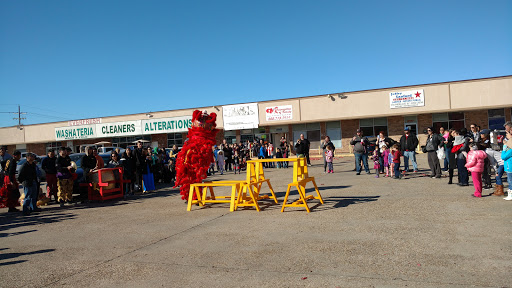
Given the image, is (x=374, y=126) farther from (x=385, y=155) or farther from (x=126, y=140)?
(x=126, y=140)

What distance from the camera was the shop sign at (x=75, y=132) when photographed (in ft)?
137

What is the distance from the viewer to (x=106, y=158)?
1473cm

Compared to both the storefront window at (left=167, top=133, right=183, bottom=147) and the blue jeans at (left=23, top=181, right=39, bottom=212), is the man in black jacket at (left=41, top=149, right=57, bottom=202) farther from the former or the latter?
the storefront window at (left=167, top=133, right=183, bottom=147)

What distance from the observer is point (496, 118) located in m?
29.0

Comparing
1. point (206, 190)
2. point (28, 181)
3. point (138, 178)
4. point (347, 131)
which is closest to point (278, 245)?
point (206, 190)

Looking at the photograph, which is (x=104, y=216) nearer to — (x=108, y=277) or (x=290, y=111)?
(x=108, y=277)

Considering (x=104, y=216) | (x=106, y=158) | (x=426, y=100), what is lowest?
(x=104, y=216)

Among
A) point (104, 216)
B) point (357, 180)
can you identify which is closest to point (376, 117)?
point (357, 180)

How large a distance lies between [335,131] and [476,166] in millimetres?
24616

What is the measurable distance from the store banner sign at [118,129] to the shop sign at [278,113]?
46.2 ft

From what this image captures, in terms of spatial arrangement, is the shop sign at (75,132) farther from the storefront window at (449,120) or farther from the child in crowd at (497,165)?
the child in crowd at (497,165)

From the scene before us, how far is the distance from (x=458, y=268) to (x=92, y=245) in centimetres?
569

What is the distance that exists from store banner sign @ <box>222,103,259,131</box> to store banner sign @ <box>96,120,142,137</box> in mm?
9848

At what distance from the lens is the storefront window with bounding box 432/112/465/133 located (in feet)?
99.1
